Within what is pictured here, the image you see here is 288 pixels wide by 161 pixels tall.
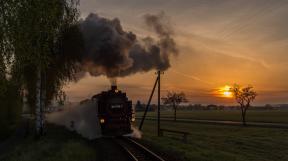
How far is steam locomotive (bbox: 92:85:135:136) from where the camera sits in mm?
28438

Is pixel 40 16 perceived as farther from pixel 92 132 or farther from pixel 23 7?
pixel 92 132

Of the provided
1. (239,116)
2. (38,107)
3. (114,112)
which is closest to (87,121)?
(114,112)

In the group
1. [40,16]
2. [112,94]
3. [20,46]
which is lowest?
[112,94]

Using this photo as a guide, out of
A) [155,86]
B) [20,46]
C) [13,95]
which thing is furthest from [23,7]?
[13,95]

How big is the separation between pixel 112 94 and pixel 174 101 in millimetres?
70405

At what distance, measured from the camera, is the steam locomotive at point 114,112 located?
93.3 feet

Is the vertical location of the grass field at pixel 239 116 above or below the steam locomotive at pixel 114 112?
below

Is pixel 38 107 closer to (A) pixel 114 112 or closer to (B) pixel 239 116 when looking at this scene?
(A) pixel 114 112

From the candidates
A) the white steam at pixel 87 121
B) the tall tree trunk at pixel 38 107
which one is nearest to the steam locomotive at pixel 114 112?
the white steam at pixel 87 121

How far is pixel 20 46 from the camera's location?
15.5 m

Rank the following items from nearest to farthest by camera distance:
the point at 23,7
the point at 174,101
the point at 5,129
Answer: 1. the point at 23,7
2. the point at 5,129
3. the point at 174,101

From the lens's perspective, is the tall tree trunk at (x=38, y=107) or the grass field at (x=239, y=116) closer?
the tall tree trunk at (x=38, y=107)

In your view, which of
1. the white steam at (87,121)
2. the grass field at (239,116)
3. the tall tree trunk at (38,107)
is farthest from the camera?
the grass field at (239,116)

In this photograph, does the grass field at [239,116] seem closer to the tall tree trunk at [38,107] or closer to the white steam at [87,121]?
the white steam at [87,121]
